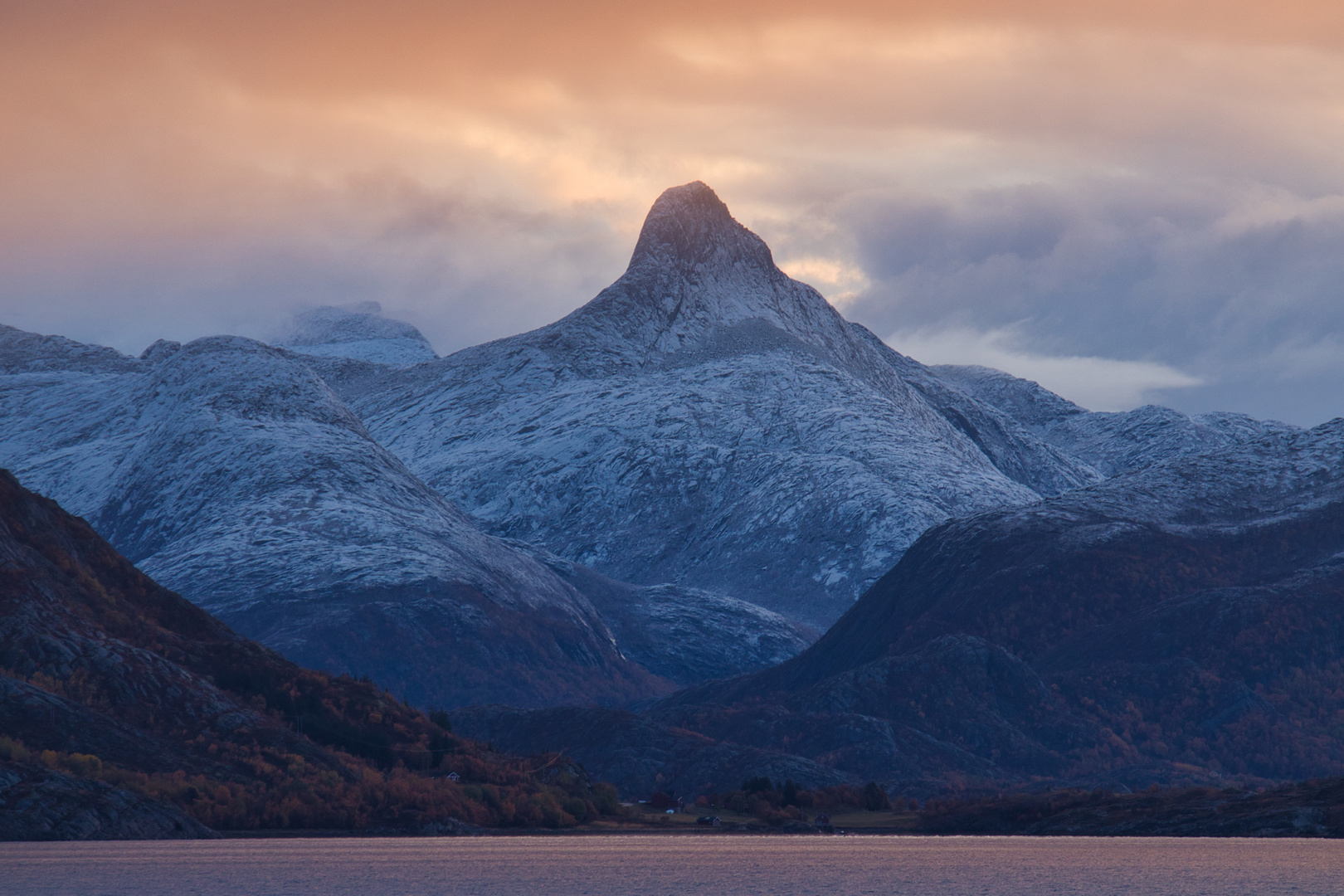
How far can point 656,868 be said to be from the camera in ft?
258

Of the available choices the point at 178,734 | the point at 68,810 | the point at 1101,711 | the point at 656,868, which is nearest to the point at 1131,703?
the point at 1101,711

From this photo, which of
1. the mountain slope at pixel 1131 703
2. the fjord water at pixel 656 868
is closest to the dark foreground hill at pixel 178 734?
the fjord water at pixel 656 868

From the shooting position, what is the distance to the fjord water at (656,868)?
66.9 meters

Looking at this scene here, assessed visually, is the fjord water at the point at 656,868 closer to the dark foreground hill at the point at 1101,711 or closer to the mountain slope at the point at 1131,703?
the dark foreground hill at the point at 1101,711

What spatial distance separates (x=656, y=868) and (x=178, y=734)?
30.0m

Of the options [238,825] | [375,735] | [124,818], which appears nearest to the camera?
[124,818]

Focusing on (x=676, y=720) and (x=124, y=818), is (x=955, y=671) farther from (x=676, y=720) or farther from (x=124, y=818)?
(x=124, y=818)

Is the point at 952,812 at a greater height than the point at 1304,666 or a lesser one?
lesser

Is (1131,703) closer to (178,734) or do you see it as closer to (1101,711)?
(1101,711)

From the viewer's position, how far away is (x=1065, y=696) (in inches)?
7382

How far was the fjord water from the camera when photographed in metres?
66.9

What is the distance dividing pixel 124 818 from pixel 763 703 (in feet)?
399

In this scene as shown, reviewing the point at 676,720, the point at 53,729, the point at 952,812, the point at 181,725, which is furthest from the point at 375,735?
the point at 676,720

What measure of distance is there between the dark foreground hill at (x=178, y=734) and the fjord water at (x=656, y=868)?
3.77m
